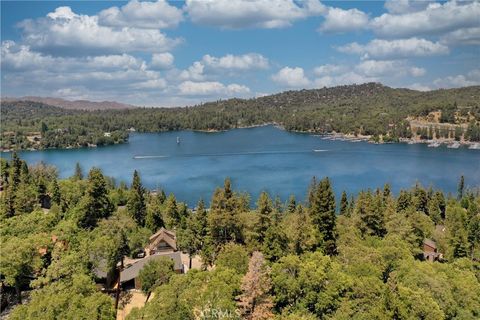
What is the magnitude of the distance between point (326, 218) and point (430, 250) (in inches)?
582

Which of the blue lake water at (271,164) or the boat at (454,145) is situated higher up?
the boat at (454,145)

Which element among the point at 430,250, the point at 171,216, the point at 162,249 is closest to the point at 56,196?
the point at 171,216

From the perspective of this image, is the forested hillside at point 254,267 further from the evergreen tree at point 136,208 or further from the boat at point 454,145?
the boat at point 454,145

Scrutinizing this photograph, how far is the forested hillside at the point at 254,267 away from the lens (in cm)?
1753

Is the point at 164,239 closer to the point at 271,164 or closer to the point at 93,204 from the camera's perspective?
the point at 93,204

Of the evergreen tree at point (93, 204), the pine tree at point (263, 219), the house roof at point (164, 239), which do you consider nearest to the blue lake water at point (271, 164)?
the house roof at point (164, 239)

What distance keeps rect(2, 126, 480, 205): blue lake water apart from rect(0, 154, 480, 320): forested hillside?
117 ft

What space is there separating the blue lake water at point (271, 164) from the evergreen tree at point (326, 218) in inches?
1548

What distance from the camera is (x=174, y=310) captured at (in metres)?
16.1

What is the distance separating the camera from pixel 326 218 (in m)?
29.1

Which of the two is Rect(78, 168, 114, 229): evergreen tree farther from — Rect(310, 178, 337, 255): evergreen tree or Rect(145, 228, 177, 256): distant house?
Rect(310, 178, 337, 255): evergreen tree

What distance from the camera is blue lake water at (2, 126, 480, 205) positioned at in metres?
79.0

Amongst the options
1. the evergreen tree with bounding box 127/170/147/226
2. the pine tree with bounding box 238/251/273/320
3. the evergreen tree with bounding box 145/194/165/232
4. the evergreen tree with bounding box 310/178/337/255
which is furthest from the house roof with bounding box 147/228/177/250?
the pine tree with bounding box 238/251/273/320

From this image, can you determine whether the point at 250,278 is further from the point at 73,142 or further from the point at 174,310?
the point at 73,142
